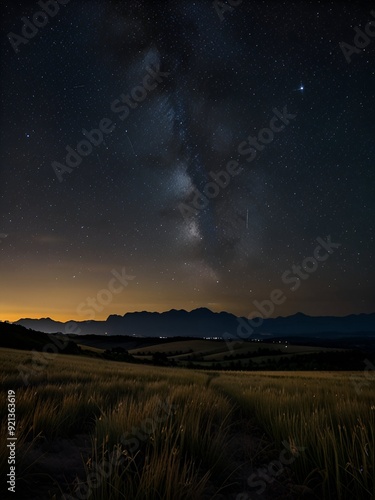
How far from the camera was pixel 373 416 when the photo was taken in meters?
3.04

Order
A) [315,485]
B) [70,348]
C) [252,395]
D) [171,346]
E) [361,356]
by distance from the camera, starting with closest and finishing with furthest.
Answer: [315,485] → [252,395] → [70,348] → [361,356] → [171,346]

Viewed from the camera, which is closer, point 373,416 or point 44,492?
point 44,492

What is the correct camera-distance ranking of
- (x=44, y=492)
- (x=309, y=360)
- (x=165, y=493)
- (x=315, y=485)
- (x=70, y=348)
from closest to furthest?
1. (x=165, y=493)
2. (x=44, y=492)
3. (x=315, y=485)
4. (x=70, y=348)
5. (x=309, y=360)

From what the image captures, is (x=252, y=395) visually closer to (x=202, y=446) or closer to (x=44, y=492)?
Result: (x=202, y=446)

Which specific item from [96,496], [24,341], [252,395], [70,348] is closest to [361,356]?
[70,348]

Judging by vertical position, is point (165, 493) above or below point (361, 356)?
above

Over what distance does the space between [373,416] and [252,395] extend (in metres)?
2.40

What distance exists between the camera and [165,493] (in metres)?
1.78

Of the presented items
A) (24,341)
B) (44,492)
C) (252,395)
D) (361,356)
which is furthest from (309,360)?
(44,492)

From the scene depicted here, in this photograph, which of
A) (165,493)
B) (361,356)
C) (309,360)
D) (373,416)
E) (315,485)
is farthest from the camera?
(361,356)

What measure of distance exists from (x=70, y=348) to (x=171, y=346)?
42.2 meters

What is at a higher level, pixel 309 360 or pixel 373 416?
pixel 373 416

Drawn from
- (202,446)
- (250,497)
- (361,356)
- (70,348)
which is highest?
(202,446)

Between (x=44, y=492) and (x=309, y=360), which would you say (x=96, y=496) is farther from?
(x=309, y=360)
